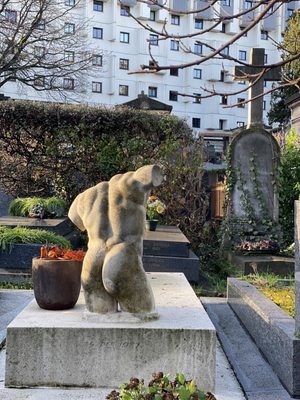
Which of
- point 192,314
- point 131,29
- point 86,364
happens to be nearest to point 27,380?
point 86,364

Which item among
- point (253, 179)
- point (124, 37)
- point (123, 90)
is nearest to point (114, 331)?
point (253, 179)

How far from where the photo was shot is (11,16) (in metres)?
22.0

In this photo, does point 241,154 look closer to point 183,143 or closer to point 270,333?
point 183,143

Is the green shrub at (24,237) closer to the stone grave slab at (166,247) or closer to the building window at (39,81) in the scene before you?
the stone grave slab at (166,247)

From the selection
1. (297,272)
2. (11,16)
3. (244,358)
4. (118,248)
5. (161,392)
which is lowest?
(244,358)

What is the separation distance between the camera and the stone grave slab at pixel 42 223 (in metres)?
8.34

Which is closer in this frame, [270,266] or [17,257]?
[17,257]

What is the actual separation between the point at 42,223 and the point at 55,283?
495cm

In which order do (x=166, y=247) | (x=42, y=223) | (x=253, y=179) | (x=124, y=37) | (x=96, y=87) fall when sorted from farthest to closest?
(x=124, y=37)
(x=96, y=87)
(x=253, y=179)
(x=42, y=223)
(x=166, y=247)

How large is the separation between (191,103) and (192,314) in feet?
148

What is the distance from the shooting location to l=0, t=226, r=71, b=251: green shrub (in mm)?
7422

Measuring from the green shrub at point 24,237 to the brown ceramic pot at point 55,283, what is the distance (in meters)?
3.64

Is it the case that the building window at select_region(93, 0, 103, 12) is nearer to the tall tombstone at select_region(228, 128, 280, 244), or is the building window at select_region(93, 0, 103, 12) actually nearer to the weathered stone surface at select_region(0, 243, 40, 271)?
the tall tombstone at select_region(228, 128, 280, 244)

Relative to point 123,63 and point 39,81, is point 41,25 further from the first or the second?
point 123,63
